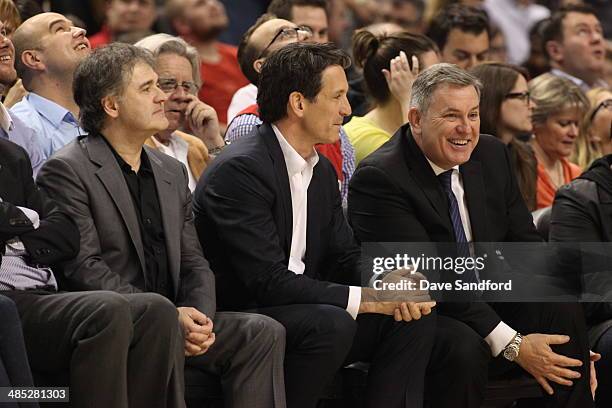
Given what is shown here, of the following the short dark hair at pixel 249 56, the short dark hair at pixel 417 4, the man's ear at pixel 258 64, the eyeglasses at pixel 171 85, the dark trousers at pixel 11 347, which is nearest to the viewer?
the dark trousers at pixel 11 347

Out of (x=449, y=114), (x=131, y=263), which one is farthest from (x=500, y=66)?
(x=131, y=263)

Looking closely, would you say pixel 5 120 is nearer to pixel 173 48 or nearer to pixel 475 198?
pixel 173 48

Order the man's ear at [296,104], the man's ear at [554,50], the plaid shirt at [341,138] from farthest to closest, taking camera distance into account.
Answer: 1. the man's ear at [554,50]
2. the plaid shirt at [341,138]
3. the man's ear at [296,104]

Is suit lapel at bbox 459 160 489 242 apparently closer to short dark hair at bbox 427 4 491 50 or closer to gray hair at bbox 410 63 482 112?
gray hair at bbox 410 63 482 112

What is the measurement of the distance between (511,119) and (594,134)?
0.93m

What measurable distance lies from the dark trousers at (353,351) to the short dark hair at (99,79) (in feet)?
2.95

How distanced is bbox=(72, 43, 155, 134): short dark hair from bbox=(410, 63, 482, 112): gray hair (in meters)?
1.09

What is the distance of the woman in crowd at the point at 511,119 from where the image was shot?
5848 mm

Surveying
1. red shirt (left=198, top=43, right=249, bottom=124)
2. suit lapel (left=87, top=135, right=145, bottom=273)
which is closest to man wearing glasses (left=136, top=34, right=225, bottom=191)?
suit lapel (left=87, top=135, right=145, bottom=273)

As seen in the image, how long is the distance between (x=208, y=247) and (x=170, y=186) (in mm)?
340

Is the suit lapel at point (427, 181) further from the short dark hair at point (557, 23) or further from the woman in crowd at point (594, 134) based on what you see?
the short dark hair at point (557, 23)

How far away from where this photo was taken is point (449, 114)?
4.66 m

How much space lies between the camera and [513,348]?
14.6 feet

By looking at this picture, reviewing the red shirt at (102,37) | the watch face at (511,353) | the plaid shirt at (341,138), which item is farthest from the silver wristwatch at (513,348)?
the red shirt at (102,37)
